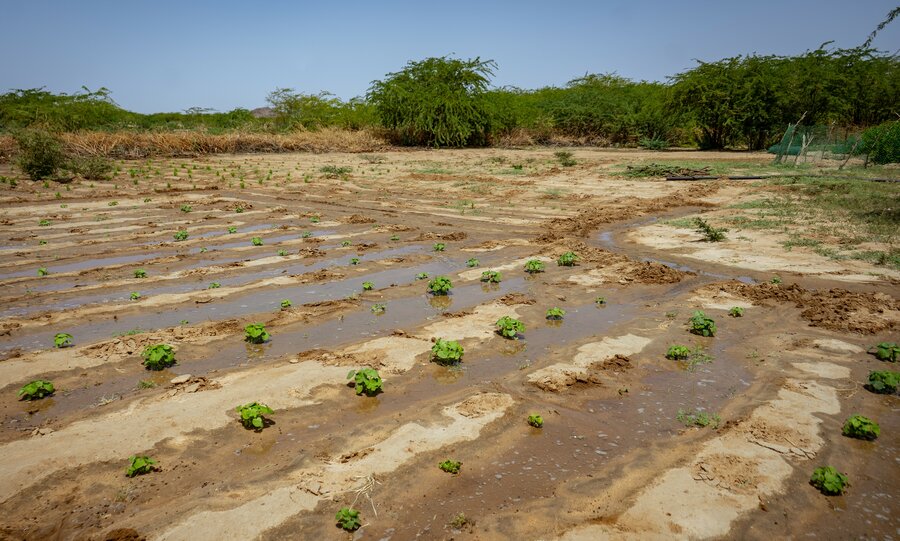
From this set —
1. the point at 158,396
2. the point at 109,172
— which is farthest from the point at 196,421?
the point at 109,172

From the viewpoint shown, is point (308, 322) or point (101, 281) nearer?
point (308, 322)

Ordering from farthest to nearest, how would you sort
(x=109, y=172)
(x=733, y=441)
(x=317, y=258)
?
(x=109, y=172) < (x=317, y=258) < (x=733, y=441)

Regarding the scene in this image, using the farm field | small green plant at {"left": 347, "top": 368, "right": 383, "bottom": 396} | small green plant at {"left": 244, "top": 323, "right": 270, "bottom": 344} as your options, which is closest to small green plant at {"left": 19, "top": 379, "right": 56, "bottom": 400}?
the farm field

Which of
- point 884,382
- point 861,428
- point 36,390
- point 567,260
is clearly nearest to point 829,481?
point 861,428

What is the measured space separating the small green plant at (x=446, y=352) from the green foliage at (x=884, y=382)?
4043 mm

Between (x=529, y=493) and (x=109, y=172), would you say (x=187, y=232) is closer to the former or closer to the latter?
(x=529, y=493)

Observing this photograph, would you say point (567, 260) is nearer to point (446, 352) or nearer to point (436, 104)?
point (446, 352)

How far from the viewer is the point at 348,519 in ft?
10.8

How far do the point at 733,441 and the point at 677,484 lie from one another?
34.1 inches

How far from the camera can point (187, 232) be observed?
39.9 feet

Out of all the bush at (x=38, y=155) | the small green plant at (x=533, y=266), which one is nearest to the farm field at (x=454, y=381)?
the small green plant at (x=533, y=266)

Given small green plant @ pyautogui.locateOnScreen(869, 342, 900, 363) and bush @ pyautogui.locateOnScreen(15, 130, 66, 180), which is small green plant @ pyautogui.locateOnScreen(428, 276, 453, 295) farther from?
bush @ pyautogui.locateOnScreen(15, 130, 66, 180)

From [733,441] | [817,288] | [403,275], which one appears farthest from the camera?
[403,275]

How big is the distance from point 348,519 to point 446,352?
250 cm
